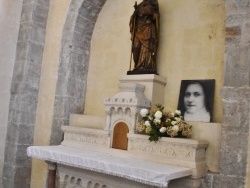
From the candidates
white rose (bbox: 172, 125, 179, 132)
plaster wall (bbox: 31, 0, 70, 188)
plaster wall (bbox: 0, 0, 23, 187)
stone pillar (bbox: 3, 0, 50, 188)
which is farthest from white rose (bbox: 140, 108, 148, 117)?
plaster wall (bbox: 0, 0, 23, 187)

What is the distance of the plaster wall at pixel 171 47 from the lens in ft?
14.3

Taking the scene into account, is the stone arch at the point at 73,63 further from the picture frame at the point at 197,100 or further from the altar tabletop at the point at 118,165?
the picture frame at the point at 197,100

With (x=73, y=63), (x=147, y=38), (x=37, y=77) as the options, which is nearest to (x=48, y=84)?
(x=37, y=77)

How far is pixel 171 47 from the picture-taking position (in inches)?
189

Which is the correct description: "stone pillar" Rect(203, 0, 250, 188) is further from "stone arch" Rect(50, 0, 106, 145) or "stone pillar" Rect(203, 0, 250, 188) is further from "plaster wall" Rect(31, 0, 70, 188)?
"plaster wall" Rect(31, 0, 70, 188)

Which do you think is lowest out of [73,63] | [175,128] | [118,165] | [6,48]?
[118,165]

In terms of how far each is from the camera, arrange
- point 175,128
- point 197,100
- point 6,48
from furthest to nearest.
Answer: point 6,48, point 197,100, point 175,128

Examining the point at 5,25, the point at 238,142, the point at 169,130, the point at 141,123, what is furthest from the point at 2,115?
the point at 238,142

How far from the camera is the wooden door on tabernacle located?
14.1 ft

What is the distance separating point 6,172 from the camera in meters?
5.56

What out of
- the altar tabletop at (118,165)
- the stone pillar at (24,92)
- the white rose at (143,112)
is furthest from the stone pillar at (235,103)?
the stone pillar at (24,92)

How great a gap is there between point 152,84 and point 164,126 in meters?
0.85

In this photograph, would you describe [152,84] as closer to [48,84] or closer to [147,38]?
[147,38]

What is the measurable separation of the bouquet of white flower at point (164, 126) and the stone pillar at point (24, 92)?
262 cm
